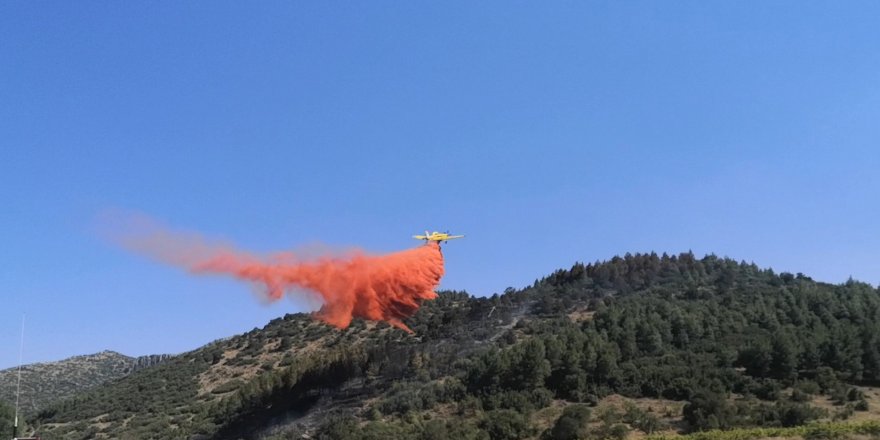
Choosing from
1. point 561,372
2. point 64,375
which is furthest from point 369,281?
point 64,375

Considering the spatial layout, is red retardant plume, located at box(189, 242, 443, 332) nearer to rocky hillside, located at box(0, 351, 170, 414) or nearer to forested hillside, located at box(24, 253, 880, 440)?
forested hillside, located at box(24, 253, 880, 440)

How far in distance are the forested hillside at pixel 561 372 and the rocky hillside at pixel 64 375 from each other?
23.3 m

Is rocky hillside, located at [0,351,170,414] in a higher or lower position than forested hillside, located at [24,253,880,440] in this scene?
higher

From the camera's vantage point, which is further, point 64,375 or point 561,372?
point 64,375

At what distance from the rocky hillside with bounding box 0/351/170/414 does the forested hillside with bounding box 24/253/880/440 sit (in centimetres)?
2334

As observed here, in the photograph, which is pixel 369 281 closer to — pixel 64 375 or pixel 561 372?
pixel 561 372

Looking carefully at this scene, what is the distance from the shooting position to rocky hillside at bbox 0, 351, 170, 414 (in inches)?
4899

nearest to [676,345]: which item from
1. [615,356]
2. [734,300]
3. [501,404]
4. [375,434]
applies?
[615,356]

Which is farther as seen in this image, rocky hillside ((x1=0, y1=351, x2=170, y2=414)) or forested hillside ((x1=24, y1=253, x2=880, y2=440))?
rocky hillside ((x1=0, y1=351, x2=170, y2=414))

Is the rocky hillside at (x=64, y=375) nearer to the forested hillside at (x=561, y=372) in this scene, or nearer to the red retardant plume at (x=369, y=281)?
the forested hillside at (x=561, y=372)

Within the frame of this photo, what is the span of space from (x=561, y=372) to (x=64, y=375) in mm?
119529

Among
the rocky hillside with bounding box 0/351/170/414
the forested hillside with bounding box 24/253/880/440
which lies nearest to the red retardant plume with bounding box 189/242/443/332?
the forested hillside with bounding box 24/253/880/440

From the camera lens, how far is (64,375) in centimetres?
14738

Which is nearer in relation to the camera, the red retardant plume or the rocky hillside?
the red retardant plume
